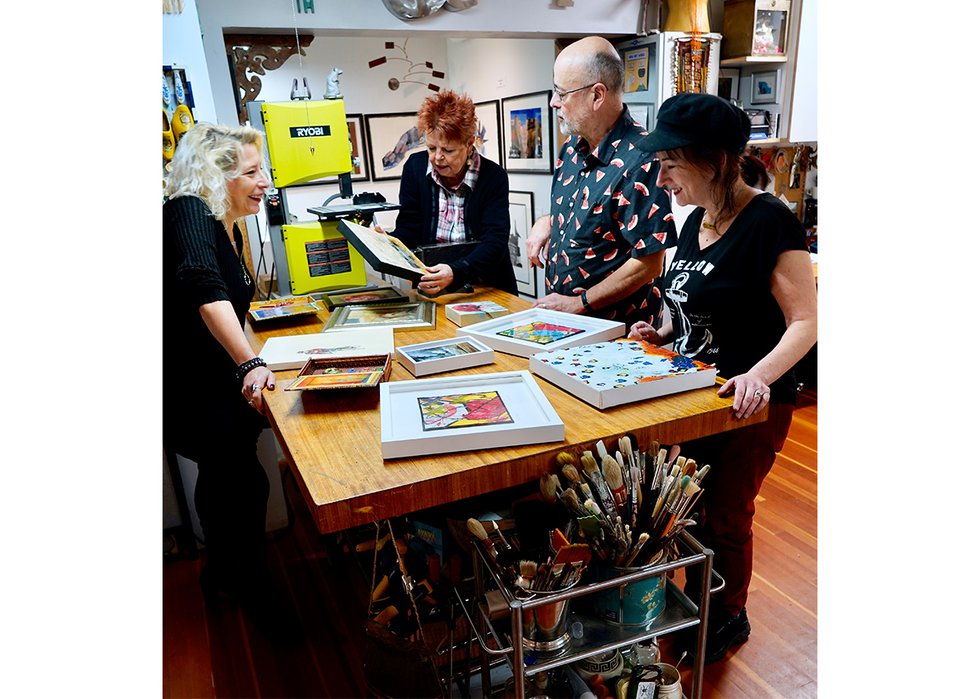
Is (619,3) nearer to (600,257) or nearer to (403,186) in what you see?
(403,186)

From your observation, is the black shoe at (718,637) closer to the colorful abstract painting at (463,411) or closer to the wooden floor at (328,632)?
the wooden floor at (328,632)

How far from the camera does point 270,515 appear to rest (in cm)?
275

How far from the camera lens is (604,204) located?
2254 mm

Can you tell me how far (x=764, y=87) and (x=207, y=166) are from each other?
11.5ft

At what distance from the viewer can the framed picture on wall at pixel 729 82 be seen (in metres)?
4.18

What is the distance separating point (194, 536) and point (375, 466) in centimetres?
187

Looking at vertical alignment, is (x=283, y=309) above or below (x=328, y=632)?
above

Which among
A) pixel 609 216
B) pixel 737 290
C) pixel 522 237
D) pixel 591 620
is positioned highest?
pixel 609 216

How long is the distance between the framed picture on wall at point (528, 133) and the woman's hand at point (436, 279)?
2.68m

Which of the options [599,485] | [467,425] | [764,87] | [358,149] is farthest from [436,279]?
[358,149]

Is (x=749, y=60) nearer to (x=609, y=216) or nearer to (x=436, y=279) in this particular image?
(x=609, y=216)

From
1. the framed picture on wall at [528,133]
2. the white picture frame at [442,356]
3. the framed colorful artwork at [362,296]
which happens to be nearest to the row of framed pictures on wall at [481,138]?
the framed picture on wall at [528,133]

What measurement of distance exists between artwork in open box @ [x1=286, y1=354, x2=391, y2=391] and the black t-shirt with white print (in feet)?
2.57
